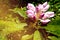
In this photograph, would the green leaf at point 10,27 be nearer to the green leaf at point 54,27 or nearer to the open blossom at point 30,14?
the open blossom at point 30,14

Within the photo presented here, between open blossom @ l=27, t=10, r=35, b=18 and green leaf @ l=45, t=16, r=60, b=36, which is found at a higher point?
→ open blossom @ l=27, t=10, r=35, b=18

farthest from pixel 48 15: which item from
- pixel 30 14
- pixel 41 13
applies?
pixel 30 14

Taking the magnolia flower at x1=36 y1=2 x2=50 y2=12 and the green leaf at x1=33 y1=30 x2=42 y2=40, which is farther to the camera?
the magnolia flower at x1=36 y1=2 x2=50 y2=12

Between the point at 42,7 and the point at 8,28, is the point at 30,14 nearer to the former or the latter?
the point at 42,7

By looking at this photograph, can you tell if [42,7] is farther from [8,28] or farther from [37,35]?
[8,28]

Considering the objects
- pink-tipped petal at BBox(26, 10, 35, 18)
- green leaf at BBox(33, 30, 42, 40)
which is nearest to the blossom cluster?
pink-tipped petal at BBox(26, 10, 35, 18)

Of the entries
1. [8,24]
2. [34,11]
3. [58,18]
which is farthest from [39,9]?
[8,24]

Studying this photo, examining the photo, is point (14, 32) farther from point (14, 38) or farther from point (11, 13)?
point (11, 13)

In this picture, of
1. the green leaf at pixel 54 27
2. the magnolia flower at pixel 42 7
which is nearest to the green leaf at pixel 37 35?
the green leaf at pixel 54 27

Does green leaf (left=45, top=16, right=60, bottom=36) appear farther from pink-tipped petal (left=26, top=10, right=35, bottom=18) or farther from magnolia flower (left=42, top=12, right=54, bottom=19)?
pink-tipped petal (left=26, top=10, right=35, bottom=18)

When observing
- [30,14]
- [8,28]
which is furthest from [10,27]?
[30,14]

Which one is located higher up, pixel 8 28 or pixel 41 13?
pixel 41 13
